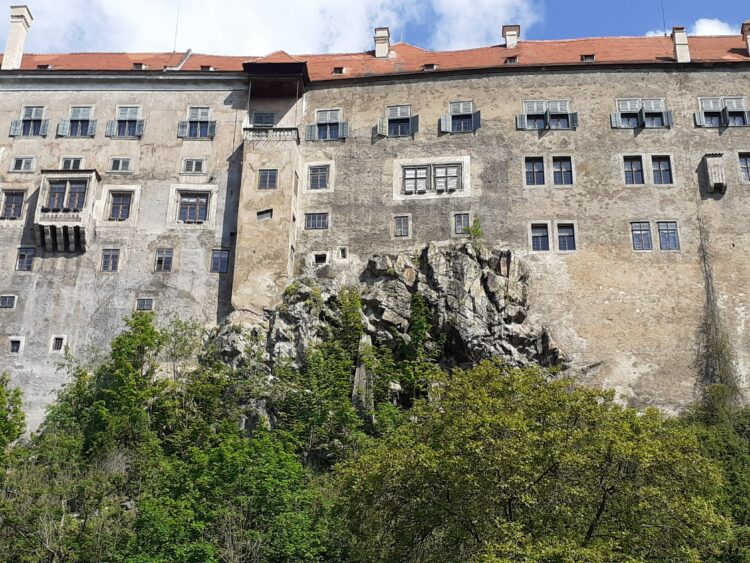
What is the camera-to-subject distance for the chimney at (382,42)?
146 ft

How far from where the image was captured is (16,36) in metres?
44.0

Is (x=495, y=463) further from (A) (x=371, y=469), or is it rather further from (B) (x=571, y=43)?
(B) (x=571, y=43)

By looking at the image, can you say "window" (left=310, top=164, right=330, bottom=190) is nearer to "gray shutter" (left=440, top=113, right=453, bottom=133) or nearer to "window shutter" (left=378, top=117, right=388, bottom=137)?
"window shutter" (left=378, top=117, right=388, bottom=137)

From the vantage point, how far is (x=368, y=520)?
72.7 ft

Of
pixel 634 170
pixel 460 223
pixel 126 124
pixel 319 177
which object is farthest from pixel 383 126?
pixel 126 124

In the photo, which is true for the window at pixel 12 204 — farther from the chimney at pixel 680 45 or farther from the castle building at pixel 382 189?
the chimney at pixel 680 45

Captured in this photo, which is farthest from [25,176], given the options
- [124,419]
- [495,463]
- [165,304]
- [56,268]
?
[495,463]

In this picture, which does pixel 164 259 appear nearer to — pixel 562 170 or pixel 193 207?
pixel 193 207

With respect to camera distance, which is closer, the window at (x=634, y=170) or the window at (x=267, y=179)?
→ the window at (x=634, y=170)

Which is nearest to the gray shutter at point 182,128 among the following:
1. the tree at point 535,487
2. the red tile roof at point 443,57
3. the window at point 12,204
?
the red tile roof at point 443,57

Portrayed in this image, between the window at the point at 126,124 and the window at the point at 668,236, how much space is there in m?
21.7

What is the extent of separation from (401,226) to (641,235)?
937 centimetres

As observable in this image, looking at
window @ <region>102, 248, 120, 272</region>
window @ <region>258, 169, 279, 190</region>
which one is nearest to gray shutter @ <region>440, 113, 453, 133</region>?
window @ <region>258, 169, 279, 190</region>

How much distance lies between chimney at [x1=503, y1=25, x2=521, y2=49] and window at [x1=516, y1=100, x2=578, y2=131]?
5.81m
